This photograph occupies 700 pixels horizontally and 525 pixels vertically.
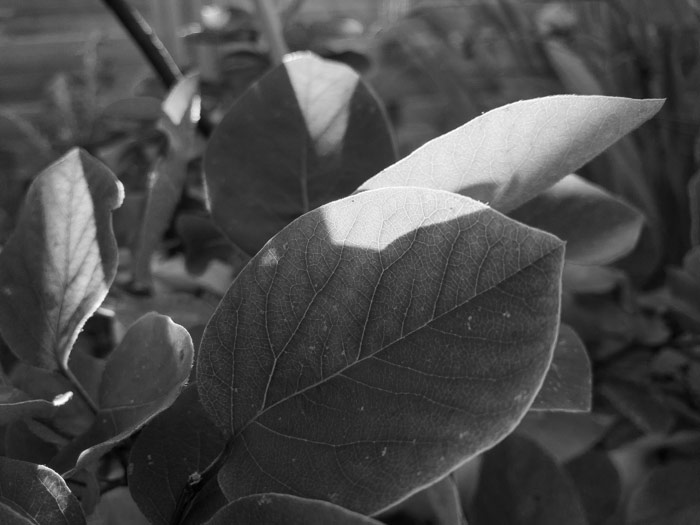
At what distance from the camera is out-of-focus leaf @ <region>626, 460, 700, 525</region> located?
0.43 meters

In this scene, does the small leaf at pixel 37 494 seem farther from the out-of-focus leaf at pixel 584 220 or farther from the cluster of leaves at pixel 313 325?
the out-of-focus leaf at pixel 584 220

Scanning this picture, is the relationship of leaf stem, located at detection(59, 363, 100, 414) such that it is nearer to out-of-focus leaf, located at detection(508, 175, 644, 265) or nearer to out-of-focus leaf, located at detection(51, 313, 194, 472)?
out-of-focus leaf, located at detection(51, 313, 194, 472)

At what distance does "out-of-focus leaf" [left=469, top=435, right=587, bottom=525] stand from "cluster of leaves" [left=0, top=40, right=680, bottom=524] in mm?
103

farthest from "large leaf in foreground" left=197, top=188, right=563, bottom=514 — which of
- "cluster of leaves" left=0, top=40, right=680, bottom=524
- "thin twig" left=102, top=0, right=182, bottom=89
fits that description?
"thin twig" left=102, top=0, right=182, bottom=89

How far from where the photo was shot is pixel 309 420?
192 millimetres

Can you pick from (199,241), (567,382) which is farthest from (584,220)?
(199,241)

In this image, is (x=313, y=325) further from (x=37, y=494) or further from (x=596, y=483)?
(x=596, y=483)

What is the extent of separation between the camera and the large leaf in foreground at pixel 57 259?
23cm

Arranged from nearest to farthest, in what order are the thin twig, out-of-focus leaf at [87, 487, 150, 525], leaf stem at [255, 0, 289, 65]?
1. out-of-focus leaf at [87, 487, 150, 525]
2. the thin twig
3. leaf stem at [255, 0, 289, 65]

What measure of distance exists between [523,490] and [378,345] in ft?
0.69

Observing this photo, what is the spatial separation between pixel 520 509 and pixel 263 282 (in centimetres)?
23

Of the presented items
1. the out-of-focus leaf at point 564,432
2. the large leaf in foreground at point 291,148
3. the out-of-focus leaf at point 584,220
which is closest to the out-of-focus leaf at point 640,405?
the out-of-focus leaf at point 564,432

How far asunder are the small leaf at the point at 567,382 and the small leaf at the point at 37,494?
0.15m

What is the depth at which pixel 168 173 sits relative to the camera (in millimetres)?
293
